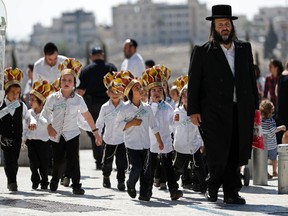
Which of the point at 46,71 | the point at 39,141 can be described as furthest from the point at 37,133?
the point at 46,71

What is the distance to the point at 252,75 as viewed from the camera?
1320cm

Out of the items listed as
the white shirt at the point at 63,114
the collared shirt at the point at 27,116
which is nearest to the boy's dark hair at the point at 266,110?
the white shirt at the point at 63,114

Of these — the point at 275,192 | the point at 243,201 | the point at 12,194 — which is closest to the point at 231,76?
the point at 243,201

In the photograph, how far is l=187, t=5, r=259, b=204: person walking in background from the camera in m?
13.0

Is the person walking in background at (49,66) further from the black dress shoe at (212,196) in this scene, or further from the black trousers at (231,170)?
the black trousers at (231,170)

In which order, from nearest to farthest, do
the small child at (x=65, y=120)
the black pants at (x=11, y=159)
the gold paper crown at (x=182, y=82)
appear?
the small child at (x=65, y=120), the black pants at (x=11, y=159), the gold paper crown at (x=182, y=82)

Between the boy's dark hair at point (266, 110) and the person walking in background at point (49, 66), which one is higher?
the person walking in background at point (49, 66)

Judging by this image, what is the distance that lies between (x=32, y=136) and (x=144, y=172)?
2.86 meters

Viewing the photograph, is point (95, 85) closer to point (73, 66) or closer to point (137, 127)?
point (73, 66)

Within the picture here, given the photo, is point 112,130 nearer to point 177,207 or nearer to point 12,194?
point 12,194

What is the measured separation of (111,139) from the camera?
16.6 metres

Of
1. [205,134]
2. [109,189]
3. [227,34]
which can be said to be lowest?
[109,189]

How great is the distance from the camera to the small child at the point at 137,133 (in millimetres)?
14078

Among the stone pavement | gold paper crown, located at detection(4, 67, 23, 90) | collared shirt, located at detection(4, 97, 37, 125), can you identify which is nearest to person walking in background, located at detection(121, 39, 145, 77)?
the stone pavement
